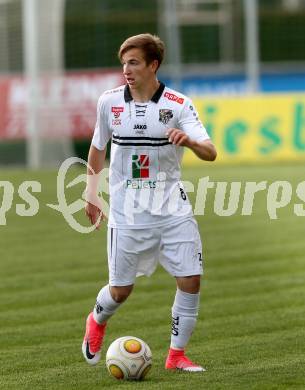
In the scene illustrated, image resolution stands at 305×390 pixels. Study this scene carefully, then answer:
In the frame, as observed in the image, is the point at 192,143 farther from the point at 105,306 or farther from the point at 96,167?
the point at 105,306

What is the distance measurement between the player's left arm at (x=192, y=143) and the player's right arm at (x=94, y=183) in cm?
85

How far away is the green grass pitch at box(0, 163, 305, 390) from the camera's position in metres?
7.59

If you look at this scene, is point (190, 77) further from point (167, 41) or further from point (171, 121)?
point (171, 121)

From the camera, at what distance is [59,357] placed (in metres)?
8.33

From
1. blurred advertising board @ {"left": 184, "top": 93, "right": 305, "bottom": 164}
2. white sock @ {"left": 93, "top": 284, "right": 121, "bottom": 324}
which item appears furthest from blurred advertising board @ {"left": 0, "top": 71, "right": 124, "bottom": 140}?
white sock @ {"left": 93, "top": 284, "right": 121, "bottom": 324}

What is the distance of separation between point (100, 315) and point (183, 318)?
0.58 metres

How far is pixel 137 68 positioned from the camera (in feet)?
24.5

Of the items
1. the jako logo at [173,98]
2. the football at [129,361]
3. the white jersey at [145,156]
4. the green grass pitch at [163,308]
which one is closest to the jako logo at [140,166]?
the white jersey at [145,156]

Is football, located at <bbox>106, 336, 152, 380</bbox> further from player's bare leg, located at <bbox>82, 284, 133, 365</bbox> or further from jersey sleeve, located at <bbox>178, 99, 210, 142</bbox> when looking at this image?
jersey sleeve, located at <bbox>178, 99, 210, 142</bbox>

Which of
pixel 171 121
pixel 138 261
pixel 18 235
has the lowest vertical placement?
pixel 18 235

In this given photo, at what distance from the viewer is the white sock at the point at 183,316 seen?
7.64 meters

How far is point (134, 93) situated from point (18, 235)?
9369 mm

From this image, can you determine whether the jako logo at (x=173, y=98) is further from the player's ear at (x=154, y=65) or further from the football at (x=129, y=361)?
the football at (x=129, y=361)

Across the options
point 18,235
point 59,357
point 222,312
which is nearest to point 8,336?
point 59,357
